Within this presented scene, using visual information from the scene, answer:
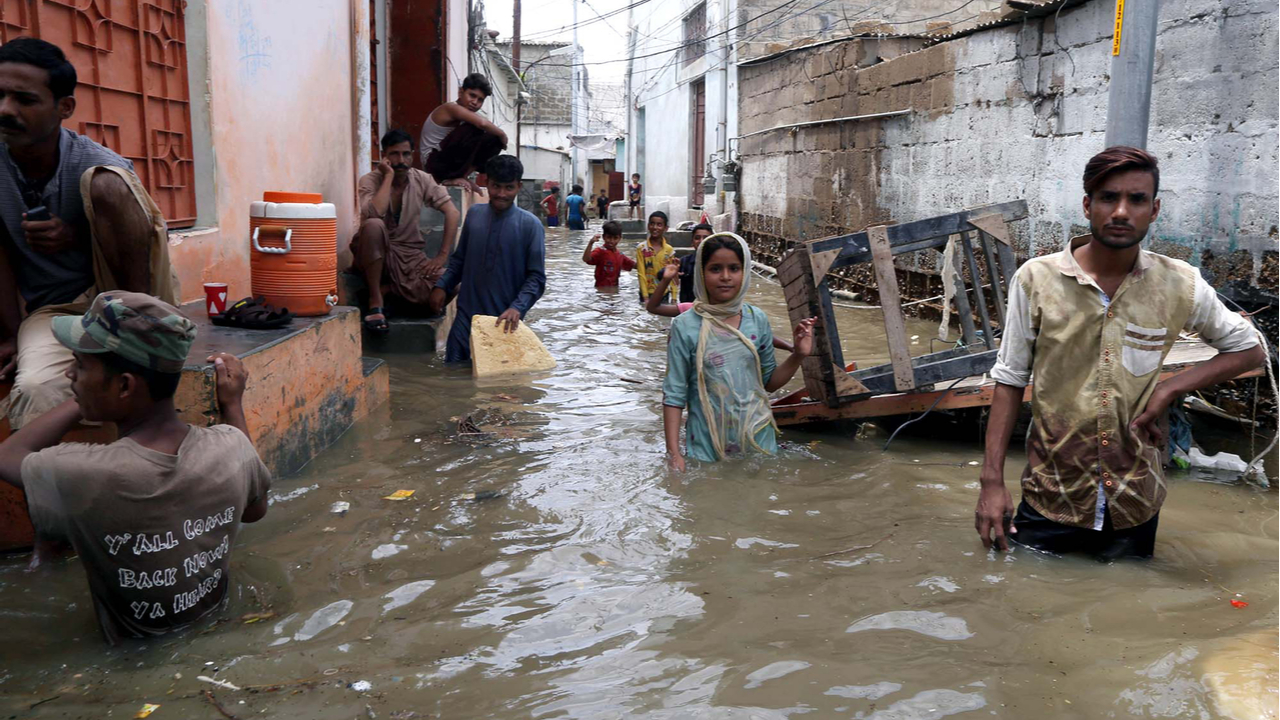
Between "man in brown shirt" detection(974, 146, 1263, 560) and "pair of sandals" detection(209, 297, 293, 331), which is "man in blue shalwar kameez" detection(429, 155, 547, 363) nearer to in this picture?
"pair of sandals" detection(209, 297, 293, 331)

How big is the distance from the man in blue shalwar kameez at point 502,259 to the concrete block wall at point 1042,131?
4.22m

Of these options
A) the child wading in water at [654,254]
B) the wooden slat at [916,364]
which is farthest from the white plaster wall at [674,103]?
the wooden slat at [916,364]

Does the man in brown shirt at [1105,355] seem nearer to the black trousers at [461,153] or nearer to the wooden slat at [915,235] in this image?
the wooden slat at [915,235]

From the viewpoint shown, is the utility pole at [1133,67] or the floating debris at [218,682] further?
the utility pole at [1133,67]

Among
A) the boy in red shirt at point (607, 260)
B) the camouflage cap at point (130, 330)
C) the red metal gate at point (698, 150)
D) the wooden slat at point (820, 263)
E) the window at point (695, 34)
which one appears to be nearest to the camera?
the camouflage cap at point (130, 330)

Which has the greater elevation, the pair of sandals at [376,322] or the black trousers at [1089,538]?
the pair of sandals at [376,322]

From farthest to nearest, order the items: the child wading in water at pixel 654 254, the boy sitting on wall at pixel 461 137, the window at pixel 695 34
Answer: the window at pixel 695 34 < the child wading in water at pixel 654 254 < the boy sitting on wall at pixel 461 137

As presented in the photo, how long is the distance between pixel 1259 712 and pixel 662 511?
219 centimetres

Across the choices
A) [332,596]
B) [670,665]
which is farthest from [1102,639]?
[332,596]

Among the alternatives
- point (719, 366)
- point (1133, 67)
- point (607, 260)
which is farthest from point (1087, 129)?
point (607, 260)

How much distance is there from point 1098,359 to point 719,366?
1.73 m

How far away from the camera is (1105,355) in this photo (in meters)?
3.02

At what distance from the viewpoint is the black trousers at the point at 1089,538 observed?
3.25 metres

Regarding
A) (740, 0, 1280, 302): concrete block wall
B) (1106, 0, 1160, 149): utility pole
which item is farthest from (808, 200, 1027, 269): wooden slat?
(740, 0, 1280, 302): concrete block wall
